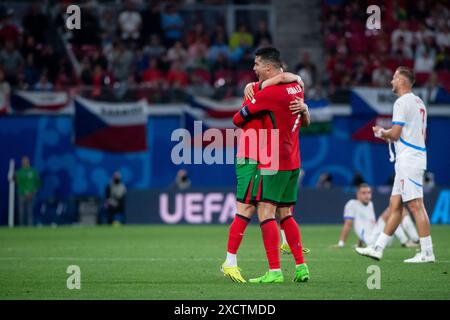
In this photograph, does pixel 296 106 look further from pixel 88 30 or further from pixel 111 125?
pixel 88 30

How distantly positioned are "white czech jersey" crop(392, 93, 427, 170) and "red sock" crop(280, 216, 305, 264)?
A: 2.80 metres

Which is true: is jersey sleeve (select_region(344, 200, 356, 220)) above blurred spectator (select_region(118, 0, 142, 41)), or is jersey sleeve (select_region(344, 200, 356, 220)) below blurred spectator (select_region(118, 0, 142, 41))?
below

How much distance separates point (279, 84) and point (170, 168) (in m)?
20.1

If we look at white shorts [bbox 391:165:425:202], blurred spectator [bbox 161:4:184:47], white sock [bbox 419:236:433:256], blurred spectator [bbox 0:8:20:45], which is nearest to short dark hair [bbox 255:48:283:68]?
white shorts [bbox 391:165:425:202]

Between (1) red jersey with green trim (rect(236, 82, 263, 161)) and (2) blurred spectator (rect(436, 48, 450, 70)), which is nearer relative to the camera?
(1) red jersey with green trim (rect(236, 82, 263, 161))

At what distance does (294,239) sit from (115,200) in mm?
18835

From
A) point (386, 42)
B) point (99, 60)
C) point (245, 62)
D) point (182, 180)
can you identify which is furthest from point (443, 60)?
point (99, 60)

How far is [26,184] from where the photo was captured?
29.6 meters

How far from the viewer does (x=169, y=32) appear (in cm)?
3222

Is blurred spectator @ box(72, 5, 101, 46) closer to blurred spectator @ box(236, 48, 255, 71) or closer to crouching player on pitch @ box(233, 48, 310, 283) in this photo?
blurred spectator @ box(236, 48, 255, 71)

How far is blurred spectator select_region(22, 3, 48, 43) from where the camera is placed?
3081 centimetres

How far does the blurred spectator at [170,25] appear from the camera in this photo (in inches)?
1266
